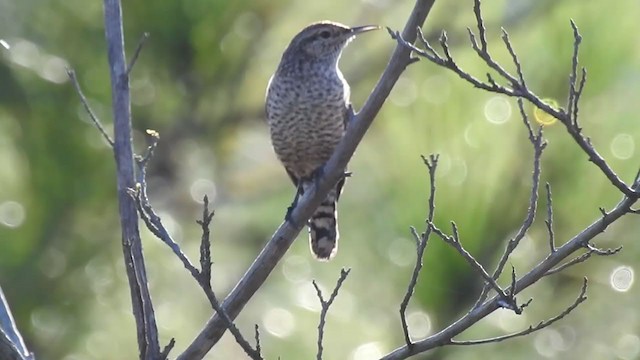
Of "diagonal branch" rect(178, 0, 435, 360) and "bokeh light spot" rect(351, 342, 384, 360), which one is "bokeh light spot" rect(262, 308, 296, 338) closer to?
"bokeh light spot" rect(351, 342, 384, 360)

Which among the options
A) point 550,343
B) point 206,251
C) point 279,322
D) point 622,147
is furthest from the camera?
point 279,322

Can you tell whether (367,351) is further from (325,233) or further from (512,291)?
(512,291)

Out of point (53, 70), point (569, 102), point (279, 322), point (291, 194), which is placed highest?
point (53, 70)

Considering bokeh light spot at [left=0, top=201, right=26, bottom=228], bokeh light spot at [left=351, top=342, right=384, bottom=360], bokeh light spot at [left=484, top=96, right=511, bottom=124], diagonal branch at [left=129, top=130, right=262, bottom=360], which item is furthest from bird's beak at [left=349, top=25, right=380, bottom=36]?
diagonal branch at [left=129, top=130, right=262, bottom=360]

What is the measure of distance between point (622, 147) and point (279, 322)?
1.04 m

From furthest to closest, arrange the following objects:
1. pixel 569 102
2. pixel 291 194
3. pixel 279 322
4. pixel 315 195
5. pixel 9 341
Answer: pixel 291 194, pixel 279 322, pixel 315 195, pixel 9 341, pixel 569 102

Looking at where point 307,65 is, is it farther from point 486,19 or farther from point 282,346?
point 282,346

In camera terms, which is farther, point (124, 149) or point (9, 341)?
point (124, 149)

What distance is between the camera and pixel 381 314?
121 inches

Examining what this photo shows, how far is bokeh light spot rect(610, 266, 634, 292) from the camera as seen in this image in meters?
2.95

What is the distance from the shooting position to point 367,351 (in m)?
2.99

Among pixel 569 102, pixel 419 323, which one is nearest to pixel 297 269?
pixel 419 323

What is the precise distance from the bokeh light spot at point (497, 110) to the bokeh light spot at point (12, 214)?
121 cm

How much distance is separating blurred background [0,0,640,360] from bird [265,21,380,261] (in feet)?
0.31
